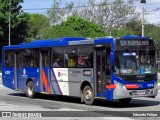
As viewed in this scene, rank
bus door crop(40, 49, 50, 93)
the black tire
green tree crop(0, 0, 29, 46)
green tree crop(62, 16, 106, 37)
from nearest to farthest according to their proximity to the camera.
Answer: the black tire, bus door crop(40, 49, 50, 93), green tree crop(62, 16, 106, 37), green tree crop(0, 0, 29, 46)

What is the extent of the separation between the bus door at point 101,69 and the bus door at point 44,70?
391 centimetres

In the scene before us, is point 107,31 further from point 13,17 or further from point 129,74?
point 129,74

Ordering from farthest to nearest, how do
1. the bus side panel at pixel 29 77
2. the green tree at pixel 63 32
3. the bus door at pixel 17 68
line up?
1. the green tree at pixel 63 32
2. the bus door at pixel 17 68
3. the bus side panel at pixel 29 77

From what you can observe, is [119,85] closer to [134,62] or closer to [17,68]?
[134,62]

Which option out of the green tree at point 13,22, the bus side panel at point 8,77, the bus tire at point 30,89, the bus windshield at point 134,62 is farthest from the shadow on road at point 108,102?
the green tree at point 13,22

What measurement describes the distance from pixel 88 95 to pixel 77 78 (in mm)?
1071

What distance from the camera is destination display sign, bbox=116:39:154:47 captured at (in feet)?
54.3

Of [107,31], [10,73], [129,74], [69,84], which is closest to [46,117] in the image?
[129,74]

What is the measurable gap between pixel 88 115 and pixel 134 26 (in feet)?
238

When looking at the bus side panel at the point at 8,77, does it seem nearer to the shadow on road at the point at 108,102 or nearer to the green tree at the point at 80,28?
the shadow on road at the point at 108,102

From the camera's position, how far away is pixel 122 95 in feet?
53.0

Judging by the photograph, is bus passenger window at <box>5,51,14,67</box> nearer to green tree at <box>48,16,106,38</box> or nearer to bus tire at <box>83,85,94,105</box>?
bus tire at <box>83,85,94,105</box>

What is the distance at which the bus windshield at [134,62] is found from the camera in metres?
16.3

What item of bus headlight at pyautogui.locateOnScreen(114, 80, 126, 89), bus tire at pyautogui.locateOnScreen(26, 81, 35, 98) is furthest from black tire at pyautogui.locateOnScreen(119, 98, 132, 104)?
bus tire at pyautogui.locateOnScreen(26, 81, 35, 98)
